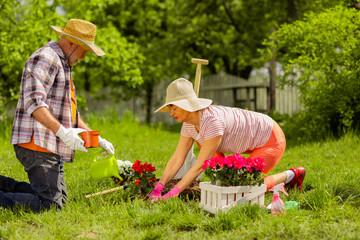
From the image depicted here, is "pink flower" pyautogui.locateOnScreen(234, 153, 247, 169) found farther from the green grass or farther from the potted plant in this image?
the green grass

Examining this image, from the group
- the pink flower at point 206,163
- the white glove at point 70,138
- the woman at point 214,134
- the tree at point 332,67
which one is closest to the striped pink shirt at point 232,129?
the woman at point 214,134

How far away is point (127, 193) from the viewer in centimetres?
372

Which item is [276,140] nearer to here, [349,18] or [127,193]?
[127,193]

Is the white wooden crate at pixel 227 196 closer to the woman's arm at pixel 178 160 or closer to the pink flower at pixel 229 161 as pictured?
the pink flower at pixel 229 161

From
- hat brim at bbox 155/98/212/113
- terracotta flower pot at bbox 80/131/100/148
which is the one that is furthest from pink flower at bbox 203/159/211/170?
terracotta flower pot at bbox 80/131/100/148

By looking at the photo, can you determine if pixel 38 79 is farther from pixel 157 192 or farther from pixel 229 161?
pixel 229 161

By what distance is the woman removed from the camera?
337 cm

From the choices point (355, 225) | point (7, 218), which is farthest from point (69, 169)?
point (355, 225)

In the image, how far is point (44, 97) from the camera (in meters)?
3.16

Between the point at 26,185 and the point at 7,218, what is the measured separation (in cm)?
45

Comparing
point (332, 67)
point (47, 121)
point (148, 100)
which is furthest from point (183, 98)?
point (148, 100)

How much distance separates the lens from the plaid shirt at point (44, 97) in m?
3.13

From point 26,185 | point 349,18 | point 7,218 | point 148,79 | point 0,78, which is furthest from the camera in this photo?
point 148,79

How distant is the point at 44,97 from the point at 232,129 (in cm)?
155
